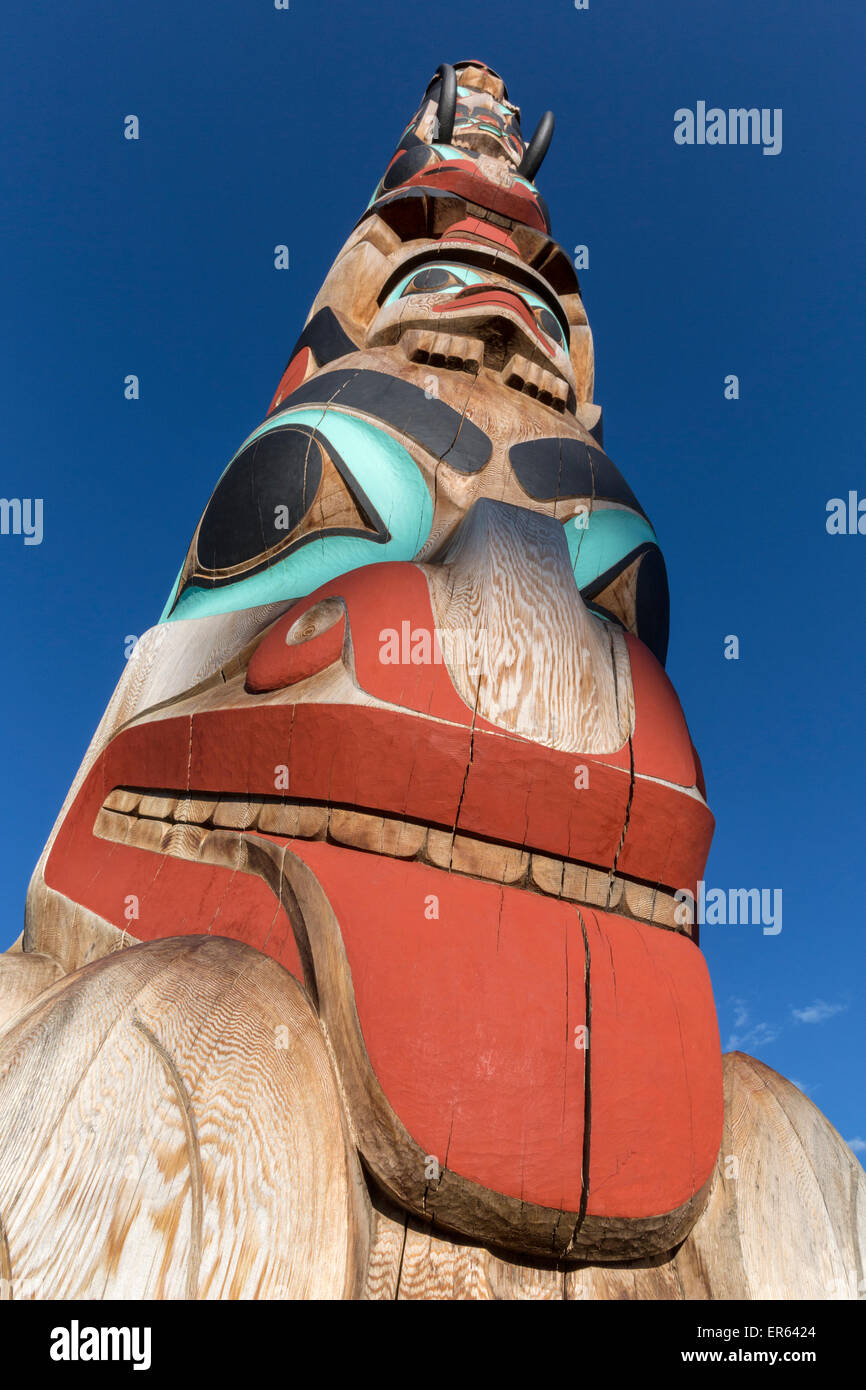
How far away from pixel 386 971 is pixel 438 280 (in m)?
3.37

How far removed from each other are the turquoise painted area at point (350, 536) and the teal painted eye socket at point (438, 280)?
53.6 inches

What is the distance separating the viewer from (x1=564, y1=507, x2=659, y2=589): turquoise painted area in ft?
9.69

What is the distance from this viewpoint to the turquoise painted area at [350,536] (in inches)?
101

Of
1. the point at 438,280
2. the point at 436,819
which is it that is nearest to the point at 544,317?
the point at 438,280

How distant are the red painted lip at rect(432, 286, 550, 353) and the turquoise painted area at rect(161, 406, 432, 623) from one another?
1.08m

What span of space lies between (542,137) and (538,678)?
6293 millimetres

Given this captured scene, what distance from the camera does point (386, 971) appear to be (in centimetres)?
146

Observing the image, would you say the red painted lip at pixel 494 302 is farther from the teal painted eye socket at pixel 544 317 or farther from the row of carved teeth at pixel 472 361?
the teal painted eye socket at pixel 544 317

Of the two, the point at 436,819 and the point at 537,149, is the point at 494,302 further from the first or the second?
the point at 537,149

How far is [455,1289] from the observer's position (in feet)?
4.53

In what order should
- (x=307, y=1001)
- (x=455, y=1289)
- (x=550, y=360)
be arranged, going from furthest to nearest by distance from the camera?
(x=550, y=360), (x=307, y=1001), (x=455, y=1289)

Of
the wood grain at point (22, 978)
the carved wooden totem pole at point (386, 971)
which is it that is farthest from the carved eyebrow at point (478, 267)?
the wood grain at point (22, 978)
